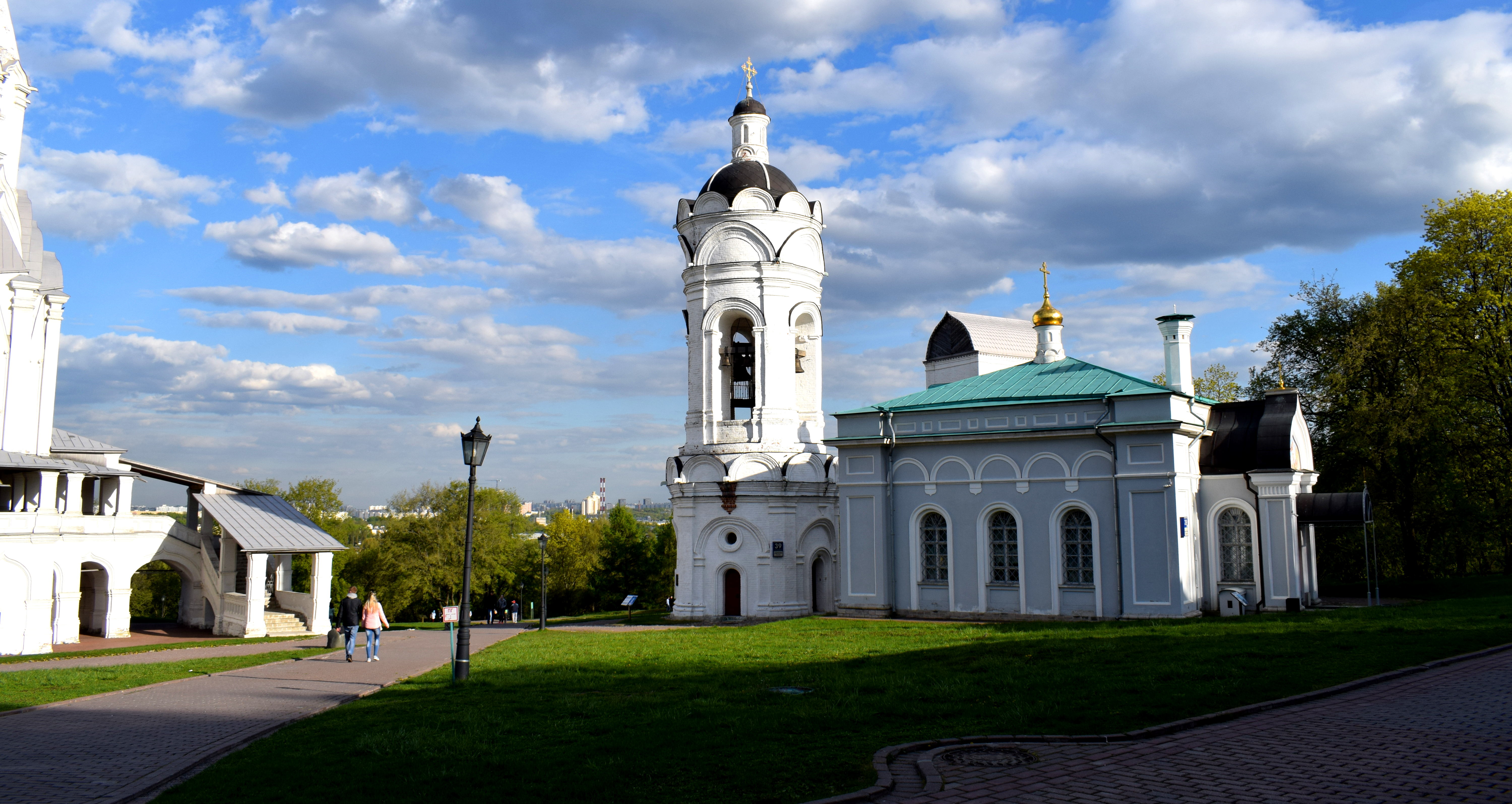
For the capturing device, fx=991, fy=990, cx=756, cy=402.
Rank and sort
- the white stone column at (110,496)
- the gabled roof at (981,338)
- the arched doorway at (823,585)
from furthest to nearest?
the gabled roof at (981,338) → the arched doorway at (823,585) → the white stone column at (110,496)

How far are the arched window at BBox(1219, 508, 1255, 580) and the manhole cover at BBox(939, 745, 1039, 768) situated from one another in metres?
17.6

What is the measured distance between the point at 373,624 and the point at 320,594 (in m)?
11.6

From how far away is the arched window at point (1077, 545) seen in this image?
24219mm

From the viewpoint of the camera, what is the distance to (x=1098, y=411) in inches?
954

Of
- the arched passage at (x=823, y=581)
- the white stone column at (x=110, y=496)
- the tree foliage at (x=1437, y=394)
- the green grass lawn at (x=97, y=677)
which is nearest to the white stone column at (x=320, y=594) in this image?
the white stone column at (x=110, y=496)

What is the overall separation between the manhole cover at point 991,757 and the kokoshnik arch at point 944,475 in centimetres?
1556

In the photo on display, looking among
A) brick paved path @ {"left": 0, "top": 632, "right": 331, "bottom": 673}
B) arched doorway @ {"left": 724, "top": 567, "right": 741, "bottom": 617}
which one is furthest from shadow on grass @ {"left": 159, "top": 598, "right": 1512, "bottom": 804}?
arched doorway @ {"left": 724, "top": 567, "right": 741, "bottom": 617}

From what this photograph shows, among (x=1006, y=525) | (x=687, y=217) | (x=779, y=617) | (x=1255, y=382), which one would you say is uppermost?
(x=687, y=217)

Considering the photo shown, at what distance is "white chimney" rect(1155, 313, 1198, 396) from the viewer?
25.2 m

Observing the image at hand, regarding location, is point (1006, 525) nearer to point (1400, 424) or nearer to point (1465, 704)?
point (1400, 424)

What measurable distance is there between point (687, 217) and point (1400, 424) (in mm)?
21914

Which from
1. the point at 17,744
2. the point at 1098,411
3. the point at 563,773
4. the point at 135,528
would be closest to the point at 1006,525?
the point at 1098,411

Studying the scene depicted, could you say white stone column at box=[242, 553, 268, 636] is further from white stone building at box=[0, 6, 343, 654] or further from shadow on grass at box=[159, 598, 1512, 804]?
shadow on grass at box=[159, 598, 1512, 804]

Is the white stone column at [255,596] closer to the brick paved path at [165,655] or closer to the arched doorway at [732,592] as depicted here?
the brick paved path at [165,655]
